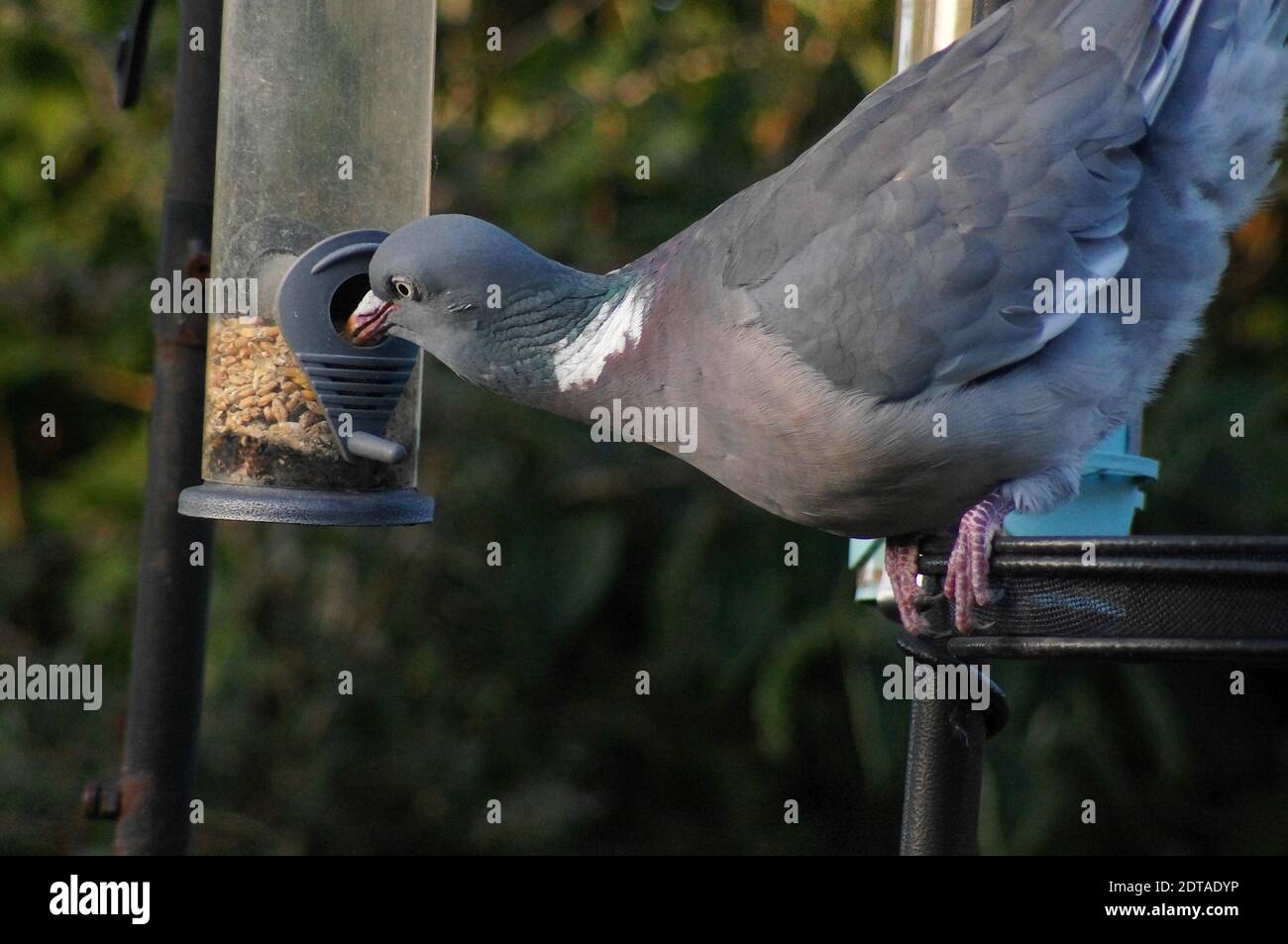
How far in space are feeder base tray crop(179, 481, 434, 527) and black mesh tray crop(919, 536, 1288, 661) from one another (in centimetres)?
114

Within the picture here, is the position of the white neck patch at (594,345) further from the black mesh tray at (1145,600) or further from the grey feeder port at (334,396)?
the black mesh tray at (1145,600)

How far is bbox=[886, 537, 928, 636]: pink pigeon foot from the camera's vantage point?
7.52 ft

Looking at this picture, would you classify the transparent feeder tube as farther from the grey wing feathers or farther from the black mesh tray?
the black mesh tray

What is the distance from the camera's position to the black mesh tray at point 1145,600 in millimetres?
1729

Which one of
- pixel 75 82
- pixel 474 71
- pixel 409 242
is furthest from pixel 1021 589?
pixel 75 82

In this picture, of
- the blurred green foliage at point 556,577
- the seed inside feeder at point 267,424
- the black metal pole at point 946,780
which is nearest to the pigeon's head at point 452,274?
the seed inside feeder at point 267,424

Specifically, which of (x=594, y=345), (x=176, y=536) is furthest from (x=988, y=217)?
(x=176, y=536)

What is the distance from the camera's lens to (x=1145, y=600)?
5.90ft

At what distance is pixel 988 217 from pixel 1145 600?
0.74m

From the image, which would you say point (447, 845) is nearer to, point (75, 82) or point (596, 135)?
point (596, 135)

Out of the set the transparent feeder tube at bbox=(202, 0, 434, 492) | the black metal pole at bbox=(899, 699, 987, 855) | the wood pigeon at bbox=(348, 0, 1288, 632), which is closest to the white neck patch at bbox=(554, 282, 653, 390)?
the wood pigeon at bbox=(348, 0, 1288, 632)

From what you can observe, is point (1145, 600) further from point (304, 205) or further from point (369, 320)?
point (304, 205)

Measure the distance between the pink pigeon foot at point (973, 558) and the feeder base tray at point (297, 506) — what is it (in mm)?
1003
